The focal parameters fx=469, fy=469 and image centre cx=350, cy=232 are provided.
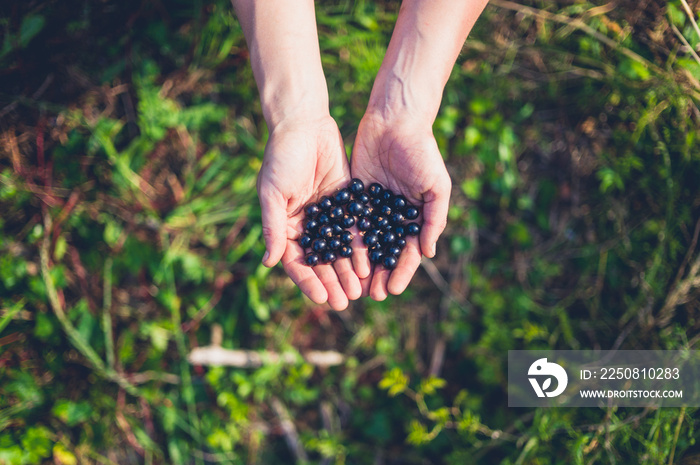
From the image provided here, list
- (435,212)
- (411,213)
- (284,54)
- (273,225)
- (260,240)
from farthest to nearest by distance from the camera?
(260,240)
(411,213)
(284,54)
(435,212)
(273,225)

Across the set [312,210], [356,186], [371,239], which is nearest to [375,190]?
[356,186]

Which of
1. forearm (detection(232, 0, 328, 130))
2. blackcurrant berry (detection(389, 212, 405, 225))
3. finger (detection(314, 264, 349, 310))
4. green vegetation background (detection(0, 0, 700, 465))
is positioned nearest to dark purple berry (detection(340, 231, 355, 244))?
finger (detection(314, 264, 349, 310))

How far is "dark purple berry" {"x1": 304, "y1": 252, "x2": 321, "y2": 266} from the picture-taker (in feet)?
9.68

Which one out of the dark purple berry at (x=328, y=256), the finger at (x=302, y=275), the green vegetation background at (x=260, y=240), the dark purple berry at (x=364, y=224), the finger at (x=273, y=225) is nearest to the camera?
the finger at (x=273, y=225)

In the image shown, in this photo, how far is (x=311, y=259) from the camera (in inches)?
116

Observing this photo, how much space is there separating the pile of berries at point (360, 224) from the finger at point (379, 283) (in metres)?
0.05

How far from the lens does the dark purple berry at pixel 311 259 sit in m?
2.95

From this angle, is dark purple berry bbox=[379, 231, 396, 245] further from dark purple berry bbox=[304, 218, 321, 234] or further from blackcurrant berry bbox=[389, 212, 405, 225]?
dark purple berry bbox=[304, 218, 321, 234]

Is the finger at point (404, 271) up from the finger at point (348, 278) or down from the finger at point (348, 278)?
up

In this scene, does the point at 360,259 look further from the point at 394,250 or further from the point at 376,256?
the point at 394,250

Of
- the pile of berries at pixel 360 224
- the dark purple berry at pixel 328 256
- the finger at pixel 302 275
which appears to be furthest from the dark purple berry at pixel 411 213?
the finger at pixel 302 275

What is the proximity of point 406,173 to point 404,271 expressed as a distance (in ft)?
2.12

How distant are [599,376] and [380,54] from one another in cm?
309

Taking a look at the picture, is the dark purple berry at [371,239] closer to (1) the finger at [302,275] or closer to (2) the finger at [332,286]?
(2) the finger at [332,286]
